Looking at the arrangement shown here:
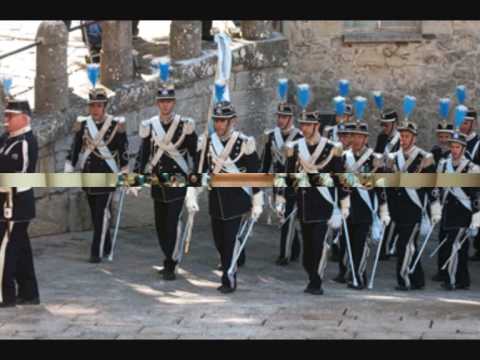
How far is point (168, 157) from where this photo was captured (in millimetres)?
14086

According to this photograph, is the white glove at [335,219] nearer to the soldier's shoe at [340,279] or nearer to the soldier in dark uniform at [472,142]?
the soldier's shoe at [340,279]

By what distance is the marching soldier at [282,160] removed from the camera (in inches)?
599

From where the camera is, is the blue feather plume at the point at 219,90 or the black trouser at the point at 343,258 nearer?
the blue feather plume at the point at 219,90

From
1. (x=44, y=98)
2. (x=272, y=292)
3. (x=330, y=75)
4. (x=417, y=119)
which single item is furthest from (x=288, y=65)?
(x=272, y=292)

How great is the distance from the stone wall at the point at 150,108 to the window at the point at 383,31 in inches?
38.4

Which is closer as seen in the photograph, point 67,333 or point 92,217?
point 67,333

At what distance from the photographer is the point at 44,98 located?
50.4ft

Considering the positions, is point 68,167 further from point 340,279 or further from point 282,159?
point 340,279

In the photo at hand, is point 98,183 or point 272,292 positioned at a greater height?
point 98,183

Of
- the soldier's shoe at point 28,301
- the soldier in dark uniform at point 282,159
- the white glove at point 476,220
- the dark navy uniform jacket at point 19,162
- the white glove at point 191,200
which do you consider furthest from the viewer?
the soldier in dark uniform at point 282,159

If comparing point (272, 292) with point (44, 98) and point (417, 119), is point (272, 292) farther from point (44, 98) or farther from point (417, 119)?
point (417, 119)

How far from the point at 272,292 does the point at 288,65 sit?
639 centimetres

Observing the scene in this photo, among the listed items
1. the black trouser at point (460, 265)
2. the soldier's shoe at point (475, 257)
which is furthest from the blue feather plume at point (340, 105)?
the soldier's shoe at point (475, 257)

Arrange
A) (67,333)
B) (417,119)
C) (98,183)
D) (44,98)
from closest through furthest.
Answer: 1. (67,333)
2. (98,183)
3. (44,98)
4. (417,119)
